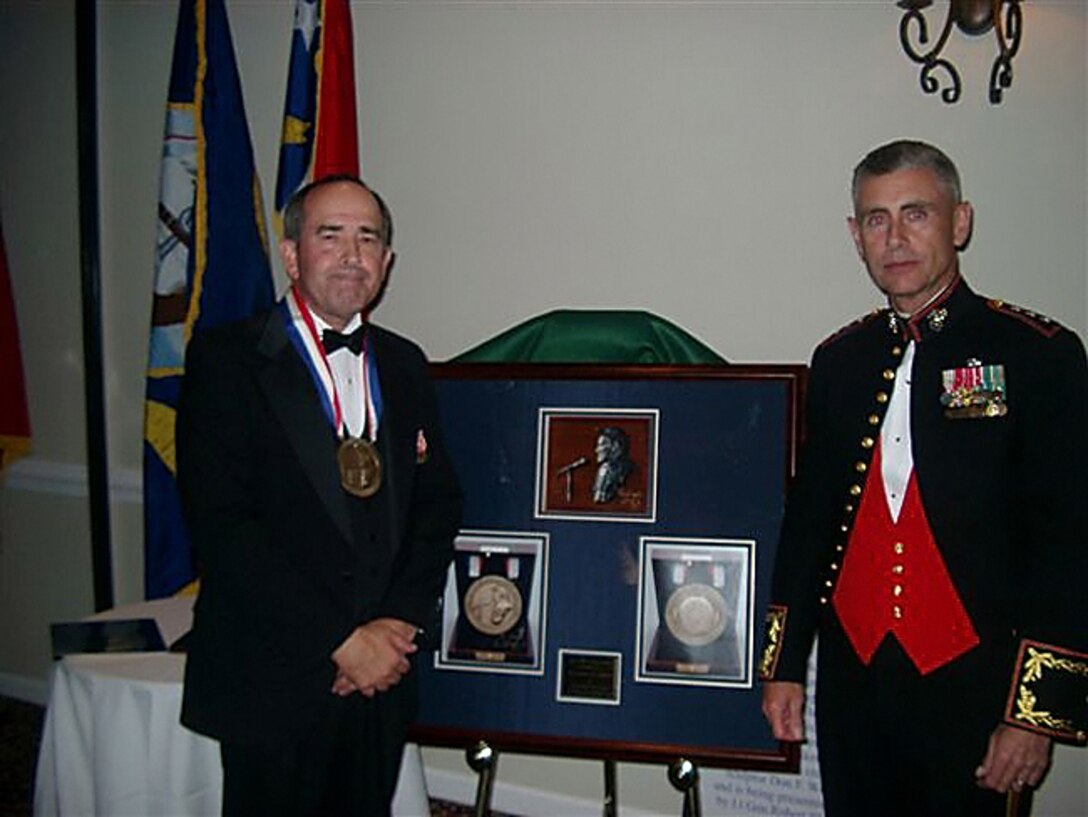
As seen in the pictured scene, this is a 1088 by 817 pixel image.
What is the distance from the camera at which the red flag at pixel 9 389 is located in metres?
3.59

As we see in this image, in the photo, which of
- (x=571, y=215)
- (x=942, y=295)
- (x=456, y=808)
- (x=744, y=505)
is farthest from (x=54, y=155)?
(x=942, y=295)

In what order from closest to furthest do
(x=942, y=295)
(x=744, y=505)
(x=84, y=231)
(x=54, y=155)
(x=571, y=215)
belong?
(x=942, y=295) → (x=744, y=505) → (x=571, y=215) → (x=84, y=231) → (x=54, y=155)

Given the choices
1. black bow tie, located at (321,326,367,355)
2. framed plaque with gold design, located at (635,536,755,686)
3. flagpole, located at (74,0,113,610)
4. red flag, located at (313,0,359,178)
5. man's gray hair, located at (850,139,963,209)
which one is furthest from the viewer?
flagpole, located at (74,0,113,610)

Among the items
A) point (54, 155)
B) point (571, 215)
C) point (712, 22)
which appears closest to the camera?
point (712, 22)

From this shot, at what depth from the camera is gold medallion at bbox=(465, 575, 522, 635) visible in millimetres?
2029

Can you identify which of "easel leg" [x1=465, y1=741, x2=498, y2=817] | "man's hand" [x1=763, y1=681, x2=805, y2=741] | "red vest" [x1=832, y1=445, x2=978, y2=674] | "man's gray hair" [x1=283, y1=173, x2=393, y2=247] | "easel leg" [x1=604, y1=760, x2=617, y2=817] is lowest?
"easel leg" [x1=604, y1=760, x2=617, y2=817]

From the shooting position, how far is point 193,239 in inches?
110

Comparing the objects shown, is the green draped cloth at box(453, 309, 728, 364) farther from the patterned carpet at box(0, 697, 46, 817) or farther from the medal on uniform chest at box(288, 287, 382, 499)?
the patterned carpet at box(0, 697, 46, 817)

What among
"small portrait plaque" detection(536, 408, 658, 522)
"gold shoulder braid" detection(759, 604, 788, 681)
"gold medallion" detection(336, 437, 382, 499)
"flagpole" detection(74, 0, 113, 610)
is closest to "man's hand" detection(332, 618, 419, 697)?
"gold medallion" detection(336, 437, 382, 499)

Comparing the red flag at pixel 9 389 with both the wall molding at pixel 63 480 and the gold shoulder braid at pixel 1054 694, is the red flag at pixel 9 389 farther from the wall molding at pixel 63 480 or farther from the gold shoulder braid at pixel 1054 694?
the gold shoulder braid at pixel 1054 694

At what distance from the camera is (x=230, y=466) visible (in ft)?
5.62

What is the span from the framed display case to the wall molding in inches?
81.3

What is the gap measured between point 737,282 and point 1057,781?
4.93 ft

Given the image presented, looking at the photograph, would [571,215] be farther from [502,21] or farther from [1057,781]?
[1057,781]
